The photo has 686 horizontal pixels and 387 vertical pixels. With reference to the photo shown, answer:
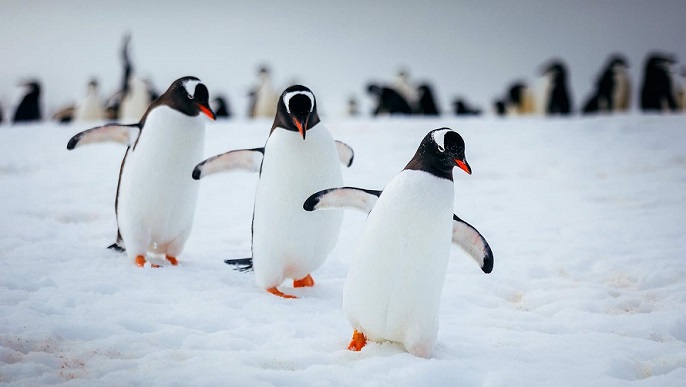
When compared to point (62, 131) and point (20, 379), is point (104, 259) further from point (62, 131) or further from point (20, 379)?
point (62, 131)

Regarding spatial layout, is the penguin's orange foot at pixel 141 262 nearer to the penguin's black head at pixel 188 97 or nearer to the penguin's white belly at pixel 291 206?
the penguin's white belly at pixel 291 206

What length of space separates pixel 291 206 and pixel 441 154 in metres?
1.33

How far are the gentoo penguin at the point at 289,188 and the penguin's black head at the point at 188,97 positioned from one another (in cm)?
41

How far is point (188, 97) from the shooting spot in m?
4.55

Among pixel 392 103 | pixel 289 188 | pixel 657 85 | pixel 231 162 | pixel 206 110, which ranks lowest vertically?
pixel 289 188

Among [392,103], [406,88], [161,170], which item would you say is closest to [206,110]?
[161,170]

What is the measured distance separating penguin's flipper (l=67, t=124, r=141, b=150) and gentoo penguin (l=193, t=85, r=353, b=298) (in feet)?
2.68

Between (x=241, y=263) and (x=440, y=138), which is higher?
(x=440, y=138)

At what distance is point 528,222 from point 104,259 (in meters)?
3.85

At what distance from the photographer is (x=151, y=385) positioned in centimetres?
263

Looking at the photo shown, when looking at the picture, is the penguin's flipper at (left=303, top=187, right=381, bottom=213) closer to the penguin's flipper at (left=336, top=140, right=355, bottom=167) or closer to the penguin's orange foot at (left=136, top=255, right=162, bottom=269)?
the penguin's flipper at (left=336, top=140, right=355, bottom=167)

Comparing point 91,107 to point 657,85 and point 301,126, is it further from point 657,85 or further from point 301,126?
point 301,126

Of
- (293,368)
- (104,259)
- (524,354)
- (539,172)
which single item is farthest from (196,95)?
(539,172)

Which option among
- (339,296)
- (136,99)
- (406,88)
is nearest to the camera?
(339,296)
